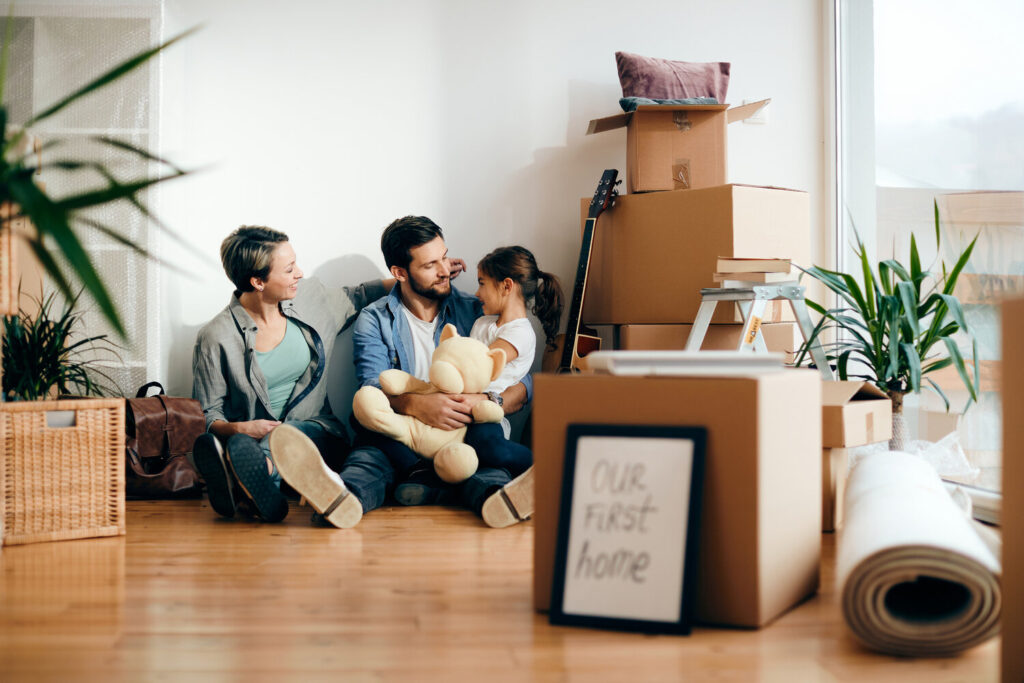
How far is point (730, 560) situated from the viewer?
1359 millimetres

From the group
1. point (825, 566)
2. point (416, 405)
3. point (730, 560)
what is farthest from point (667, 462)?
point (416, 405)

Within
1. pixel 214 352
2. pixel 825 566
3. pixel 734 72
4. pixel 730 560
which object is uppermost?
pixel 734 72

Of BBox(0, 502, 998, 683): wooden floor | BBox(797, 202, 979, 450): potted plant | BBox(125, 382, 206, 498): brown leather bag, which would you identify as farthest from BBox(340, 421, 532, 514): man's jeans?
BBox(797, 202, 979, 450): potted plant

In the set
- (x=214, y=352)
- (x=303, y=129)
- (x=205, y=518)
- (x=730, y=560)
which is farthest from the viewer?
(x=303, y=129)

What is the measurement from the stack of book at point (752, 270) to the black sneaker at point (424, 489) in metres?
1.01

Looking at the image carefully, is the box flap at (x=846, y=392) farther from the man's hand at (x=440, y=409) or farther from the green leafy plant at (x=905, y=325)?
the man's hand at (x=440, y=409)

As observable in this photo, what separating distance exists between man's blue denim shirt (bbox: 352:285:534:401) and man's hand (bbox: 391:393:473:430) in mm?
175

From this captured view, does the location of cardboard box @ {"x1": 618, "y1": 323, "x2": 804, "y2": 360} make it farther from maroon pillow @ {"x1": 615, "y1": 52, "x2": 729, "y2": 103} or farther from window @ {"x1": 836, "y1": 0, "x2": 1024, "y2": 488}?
maroon pillow @ {"x1": 615, "y1": 52, "x2": 729, "y2": 103}

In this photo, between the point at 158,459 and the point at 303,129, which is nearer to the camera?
the point at 158,459

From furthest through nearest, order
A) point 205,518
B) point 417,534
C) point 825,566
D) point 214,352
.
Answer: point 214,352 < point 205,518 < point 417,534 < point 825,566

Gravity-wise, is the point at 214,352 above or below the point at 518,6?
below

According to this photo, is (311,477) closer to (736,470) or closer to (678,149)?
(736,470)

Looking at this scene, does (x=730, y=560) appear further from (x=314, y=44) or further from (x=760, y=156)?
(x=314, y=44)

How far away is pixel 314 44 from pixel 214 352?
3.87 feet
